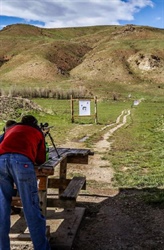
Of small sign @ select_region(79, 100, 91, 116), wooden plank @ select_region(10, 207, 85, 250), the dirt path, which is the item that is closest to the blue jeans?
wooden plank @ select_region(10, 207, 85, 250)

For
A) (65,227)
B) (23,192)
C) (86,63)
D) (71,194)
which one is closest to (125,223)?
(65,227)

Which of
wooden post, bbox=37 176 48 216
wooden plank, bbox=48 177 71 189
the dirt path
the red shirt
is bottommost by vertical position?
the dirt path

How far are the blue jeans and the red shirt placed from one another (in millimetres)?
78

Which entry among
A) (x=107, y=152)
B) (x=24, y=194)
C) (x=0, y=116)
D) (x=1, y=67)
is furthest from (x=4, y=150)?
(x=1, y=67)

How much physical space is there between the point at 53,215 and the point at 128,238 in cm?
160

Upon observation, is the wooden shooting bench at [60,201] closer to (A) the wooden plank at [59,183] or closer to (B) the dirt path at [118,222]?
(A) the wooden plank at [59,183]

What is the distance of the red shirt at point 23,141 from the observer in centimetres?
473

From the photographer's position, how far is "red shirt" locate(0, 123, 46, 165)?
4727mm

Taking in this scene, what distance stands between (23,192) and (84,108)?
23.5 metres

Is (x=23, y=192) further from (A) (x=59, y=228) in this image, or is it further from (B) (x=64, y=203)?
(A) (x=59, y=228)

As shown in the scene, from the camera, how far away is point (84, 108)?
92.1ft

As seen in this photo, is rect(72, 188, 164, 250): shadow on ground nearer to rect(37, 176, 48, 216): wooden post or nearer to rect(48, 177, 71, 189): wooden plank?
rect(48, 177, 71, 189): wooden plank

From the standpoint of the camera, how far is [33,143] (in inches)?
192

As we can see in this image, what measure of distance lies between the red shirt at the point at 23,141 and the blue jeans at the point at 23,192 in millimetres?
78
